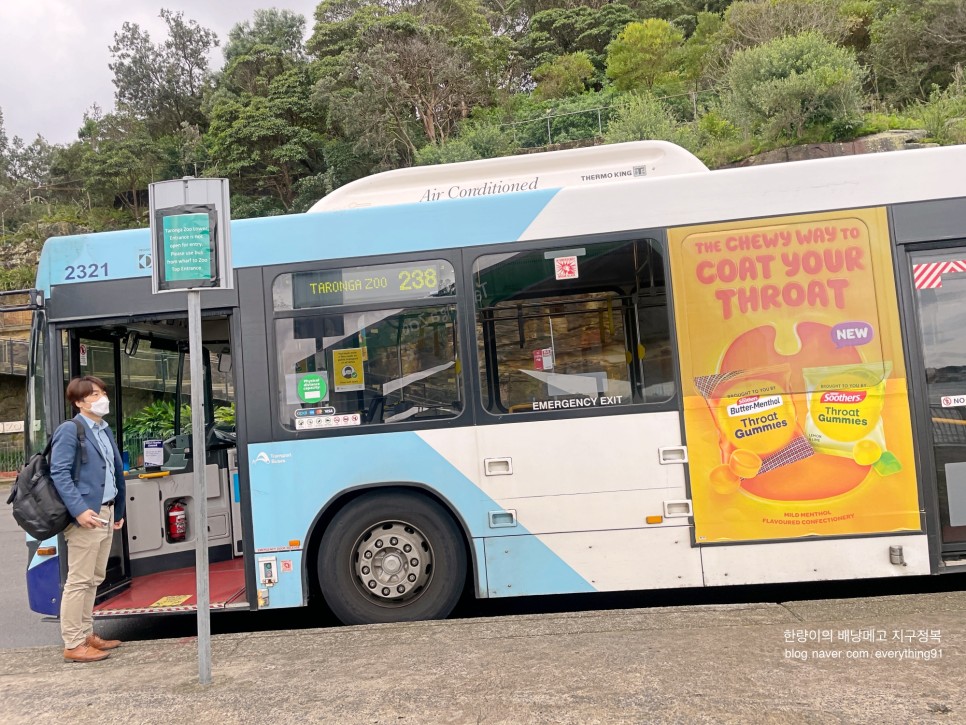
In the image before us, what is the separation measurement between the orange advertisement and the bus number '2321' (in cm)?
418

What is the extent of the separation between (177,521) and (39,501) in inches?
A: 78.6

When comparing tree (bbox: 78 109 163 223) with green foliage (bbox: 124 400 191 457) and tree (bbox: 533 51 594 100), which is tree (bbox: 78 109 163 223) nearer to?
tree (bbox: 533 51 594 100)

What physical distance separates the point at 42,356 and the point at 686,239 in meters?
4.72

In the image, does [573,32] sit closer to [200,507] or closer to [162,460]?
[162,460]

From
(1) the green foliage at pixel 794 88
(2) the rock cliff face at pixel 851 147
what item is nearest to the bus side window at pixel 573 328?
(2) the rock cliff face at pixel 851 147

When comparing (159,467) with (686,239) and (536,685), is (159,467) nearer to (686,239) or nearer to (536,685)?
(536,685)

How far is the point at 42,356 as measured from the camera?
570cm

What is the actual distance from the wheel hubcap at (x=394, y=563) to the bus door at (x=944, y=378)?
345cm

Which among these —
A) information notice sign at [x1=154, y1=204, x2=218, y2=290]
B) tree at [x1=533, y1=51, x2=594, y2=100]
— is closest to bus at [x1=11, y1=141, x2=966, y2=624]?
information notice sign at [x1=154, y1=204, x2=218, y2=290]

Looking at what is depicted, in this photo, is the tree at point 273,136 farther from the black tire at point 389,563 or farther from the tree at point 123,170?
the black tire at point 389,563

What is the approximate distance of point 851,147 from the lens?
18.8 metres

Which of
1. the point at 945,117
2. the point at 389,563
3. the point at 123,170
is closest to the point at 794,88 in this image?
the point at 945,117

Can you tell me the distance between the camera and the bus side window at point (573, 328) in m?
5.40

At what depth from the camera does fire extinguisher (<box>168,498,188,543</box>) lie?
6676 mm
